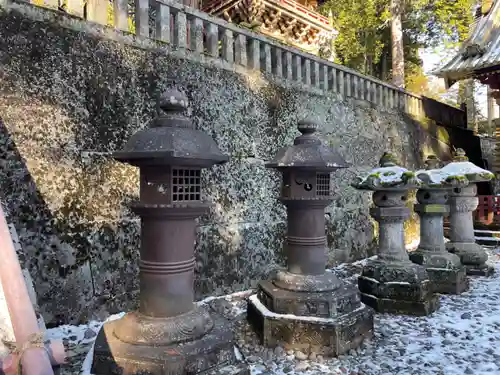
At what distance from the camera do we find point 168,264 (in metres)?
2.37

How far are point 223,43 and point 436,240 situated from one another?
14.3ft

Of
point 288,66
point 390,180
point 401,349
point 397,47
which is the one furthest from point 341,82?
point 397,47

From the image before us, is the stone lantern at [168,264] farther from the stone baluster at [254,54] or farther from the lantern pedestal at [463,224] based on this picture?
the lantern pedestal at [463,224]

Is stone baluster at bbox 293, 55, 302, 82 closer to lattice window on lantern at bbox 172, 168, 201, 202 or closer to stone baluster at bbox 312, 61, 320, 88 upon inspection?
stone baluster at bbox 312, 61, 320, 88

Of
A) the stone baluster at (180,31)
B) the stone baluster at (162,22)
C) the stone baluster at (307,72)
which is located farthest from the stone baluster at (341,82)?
the stone baluster at (162,22)

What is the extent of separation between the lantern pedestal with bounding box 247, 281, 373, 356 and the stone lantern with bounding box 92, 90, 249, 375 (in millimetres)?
947

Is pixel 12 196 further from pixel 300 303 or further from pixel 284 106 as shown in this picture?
pixel 284 106

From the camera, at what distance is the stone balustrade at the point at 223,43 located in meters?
4.04

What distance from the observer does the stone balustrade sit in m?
4.04

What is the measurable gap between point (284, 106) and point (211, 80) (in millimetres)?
1497

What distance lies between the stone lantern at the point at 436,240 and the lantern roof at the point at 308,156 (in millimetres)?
2139

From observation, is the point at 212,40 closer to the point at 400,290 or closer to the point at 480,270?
the point at 400,290

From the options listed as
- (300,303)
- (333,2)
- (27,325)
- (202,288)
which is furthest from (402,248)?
(333,2)

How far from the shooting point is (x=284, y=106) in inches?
225
